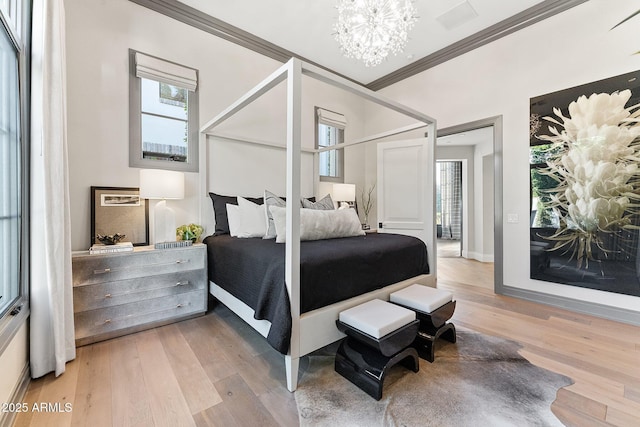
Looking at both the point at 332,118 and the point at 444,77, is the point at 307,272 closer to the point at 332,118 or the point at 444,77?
the point at 332,118

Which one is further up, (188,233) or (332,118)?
(332,118)

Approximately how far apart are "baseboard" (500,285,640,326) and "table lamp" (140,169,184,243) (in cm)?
393

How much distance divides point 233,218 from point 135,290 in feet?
3.45

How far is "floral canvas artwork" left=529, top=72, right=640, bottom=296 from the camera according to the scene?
2.47 meters

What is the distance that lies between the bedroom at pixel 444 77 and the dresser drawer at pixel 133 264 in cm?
60

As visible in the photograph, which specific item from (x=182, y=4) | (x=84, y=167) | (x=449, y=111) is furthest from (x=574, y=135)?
(x=84, y=167)

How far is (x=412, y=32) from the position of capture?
3.39m

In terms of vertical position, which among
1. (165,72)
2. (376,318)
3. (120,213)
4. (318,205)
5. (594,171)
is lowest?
(376,318)

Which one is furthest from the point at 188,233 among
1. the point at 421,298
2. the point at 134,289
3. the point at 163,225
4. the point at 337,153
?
the point at 337,153

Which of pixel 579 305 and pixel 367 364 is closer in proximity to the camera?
pixel 367 364

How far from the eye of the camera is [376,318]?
62.9 inches

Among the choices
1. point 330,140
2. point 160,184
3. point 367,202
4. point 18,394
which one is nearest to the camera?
point 18,394

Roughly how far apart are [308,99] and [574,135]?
3352 mm

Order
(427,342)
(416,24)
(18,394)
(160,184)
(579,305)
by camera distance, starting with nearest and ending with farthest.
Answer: (18,394), (427,342), (160,184), (579,305), (416,24)
